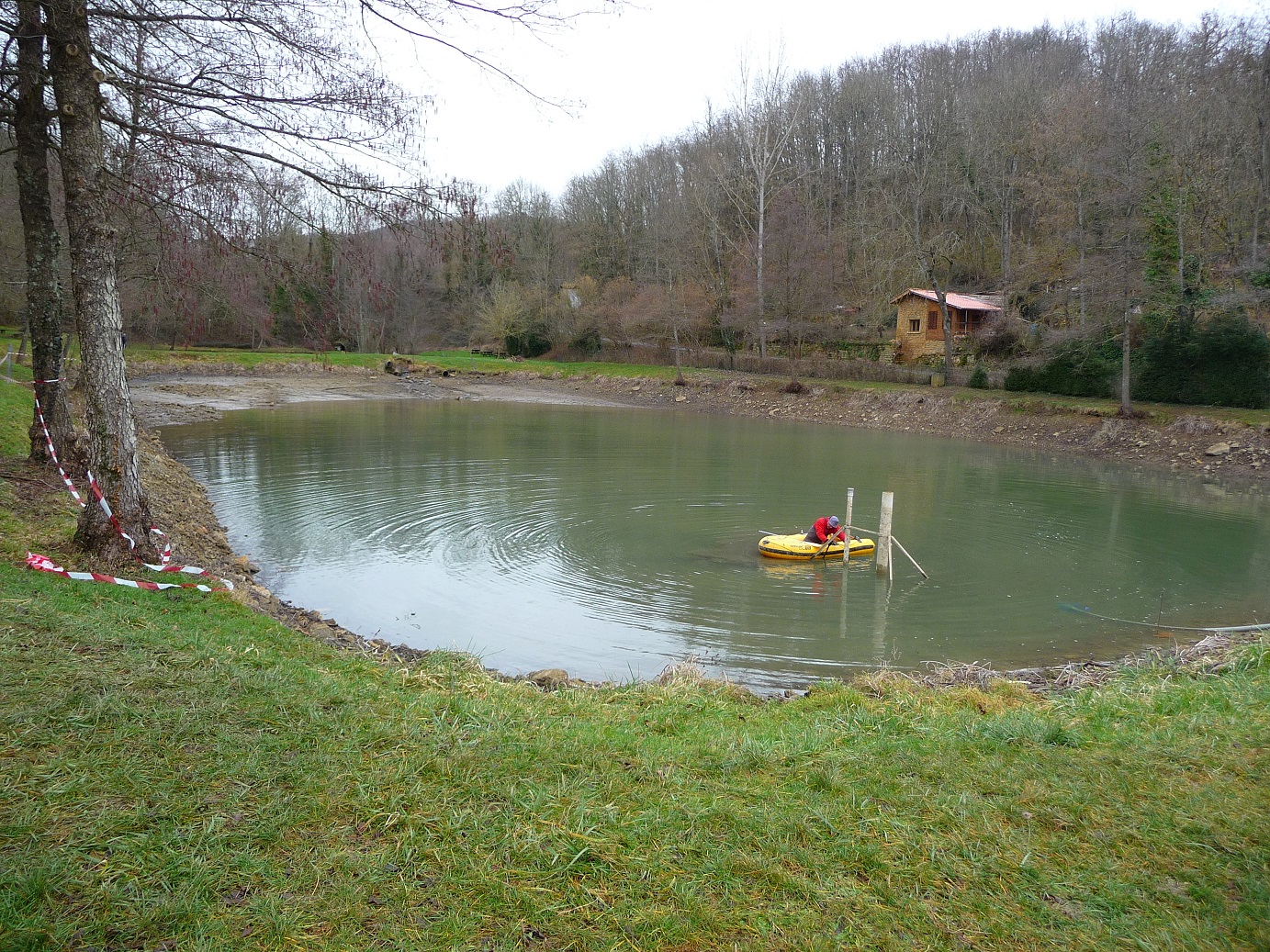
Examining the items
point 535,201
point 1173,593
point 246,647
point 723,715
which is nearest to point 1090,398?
point 1173,593

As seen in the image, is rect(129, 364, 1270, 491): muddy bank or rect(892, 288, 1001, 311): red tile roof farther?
rect(892, 288, 1001, 311): red tile roof

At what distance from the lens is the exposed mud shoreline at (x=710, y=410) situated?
34.9 feet

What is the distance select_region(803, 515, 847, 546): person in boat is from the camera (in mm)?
15477

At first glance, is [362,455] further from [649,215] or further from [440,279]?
[649,215]

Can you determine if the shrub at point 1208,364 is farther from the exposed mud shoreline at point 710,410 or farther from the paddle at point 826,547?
the paddle at point 826,547

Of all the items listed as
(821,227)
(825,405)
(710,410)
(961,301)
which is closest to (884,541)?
(825,405)

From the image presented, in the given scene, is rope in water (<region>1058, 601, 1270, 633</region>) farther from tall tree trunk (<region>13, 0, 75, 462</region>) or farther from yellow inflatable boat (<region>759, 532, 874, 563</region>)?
tall tree trunk (<region>13, 0, 75, 462</region>)

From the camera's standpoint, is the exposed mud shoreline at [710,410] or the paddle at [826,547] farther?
the paddle at [826,547]

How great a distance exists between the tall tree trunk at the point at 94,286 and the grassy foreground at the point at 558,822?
2.92 metres

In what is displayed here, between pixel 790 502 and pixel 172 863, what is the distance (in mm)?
17884

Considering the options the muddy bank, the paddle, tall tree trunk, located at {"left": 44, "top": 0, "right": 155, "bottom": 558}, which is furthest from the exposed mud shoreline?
the paddle

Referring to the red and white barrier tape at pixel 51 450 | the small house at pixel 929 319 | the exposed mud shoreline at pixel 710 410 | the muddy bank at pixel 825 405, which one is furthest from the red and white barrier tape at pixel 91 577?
the small house at pixel 929 319

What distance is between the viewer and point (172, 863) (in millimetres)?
3381

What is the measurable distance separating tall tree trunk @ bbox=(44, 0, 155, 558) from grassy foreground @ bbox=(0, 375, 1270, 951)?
2.92m
